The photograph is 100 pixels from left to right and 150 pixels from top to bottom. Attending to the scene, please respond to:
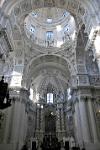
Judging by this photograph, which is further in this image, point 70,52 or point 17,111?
point 70,52

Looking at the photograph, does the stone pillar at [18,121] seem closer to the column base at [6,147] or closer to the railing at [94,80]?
the column base at [6,147]

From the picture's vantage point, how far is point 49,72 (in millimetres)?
25609

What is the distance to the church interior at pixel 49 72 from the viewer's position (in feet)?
35.2

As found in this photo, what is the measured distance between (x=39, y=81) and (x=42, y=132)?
29.5 feet

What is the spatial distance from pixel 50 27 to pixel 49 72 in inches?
291

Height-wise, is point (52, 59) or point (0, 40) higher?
point (52, 59)

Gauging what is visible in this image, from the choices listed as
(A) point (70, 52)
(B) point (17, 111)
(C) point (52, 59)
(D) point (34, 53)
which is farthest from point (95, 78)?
(B) point (17, 111)

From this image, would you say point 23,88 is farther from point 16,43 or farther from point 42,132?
point 42,132

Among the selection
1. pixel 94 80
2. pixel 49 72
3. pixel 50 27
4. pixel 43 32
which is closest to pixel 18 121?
pixel 94 80

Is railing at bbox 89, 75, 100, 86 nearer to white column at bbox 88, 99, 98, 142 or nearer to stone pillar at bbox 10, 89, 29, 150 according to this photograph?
white column at bbox 88, 99, 98, 142

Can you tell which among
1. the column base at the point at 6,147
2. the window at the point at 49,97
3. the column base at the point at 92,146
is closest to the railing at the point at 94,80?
the column base at the point at 92,146

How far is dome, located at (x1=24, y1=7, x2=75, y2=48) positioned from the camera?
2216cm

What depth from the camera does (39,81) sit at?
28547 mm

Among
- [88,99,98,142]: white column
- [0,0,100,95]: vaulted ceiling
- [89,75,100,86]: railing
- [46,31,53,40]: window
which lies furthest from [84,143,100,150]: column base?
[46,31,53,40]: window
